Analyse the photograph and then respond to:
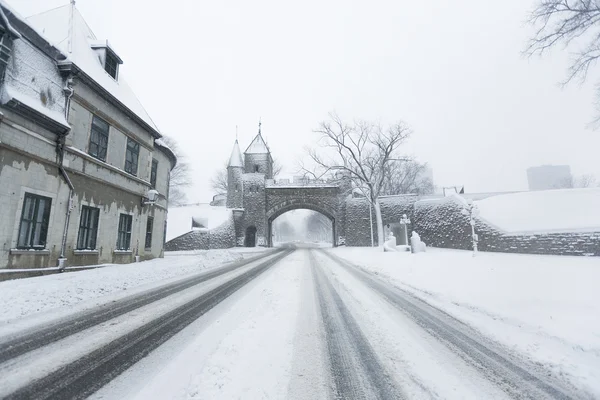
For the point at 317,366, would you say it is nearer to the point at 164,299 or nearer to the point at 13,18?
the point at 164,299

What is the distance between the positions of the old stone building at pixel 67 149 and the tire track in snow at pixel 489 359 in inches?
440

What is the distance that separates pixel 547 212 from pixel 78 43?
26.0m

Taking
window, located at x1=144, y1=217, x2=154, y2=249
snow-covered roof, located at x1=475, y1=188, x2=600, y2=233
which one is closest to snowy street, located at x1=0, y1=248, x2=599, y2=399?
window, located at x1=144, y1=217, x2=154, y2=249

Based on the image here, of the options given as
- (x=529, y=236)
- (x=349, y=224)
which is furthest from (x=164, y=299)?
(x=349, y=224)

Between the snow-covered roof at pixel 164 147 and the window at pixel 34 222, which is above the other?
the snow-covered roof at pixel 164 147

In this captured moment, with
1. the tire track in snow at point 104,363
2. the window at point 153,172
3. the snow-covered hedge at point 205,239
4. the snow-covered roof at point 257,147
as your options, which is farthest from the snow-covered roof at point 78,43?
the snow-covered roof at point 257,147

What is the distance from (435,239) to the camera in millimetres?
27000

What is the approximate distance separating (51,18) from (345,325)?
17422mm

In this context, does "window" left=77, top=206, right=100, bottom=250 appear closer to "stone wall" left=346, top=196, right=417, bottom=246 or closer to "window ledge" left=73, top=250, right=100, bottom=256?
"window ledge" left=73, top=250, right=100, bottom=256

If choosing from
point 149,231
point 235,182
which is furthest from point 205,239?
point 149,231

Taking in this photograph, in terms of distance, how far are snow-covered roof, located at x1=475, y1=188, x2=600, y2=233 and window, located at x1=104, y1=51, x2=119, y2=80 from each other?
2444cm

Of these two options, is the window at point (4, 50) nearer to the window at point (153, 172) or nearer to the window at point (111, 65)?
the window at point (111, 65)

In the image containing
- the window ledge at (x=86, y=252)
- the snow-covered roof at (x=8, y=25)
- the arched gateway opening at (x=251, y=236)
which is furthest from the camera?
the arched gateway opening at (x=251, y=236)

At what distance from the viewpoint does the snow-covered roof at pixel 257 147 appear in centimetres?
4603
